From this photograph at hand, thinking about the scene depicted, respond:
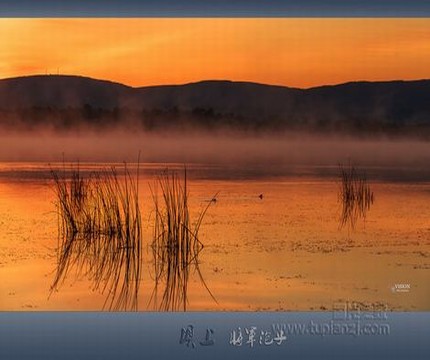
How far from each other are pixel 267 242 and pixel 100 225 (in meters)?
1.15

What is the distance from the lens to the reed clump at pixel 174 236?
7223 mm

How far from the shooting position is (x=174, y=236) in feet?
24.1

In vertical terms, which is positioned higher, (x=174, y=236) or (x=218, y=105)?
(x=218, y=105)

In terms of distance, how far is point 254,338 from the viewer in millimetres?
6328

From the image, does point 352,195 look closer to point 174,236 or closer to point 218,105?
point 218,105

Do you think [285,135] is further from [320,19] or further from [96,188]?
[96,188]

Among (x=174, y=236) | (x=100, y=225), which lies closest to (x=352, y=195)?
(x=174, y=236)

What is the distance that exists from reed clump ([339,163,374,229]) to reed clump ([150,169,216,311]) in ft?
3.51

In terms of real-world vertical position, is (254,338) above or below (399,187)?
below

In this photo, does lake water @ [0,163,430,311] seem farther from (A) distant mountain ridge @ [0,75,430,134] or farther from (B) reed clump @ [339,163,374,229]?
(A) distant mountain ridge @ [0,75,430,134]

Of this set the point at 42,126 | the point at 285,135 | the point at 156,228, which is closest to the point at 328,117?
the point at 285,135

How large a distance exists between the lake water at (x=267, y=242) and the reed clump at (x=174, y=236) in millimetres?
50

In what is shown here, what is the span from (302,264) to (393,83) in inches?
55.2

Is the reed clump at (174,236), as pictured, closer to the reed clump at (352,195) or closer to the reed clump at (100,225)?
the reed clump at (100,225)
